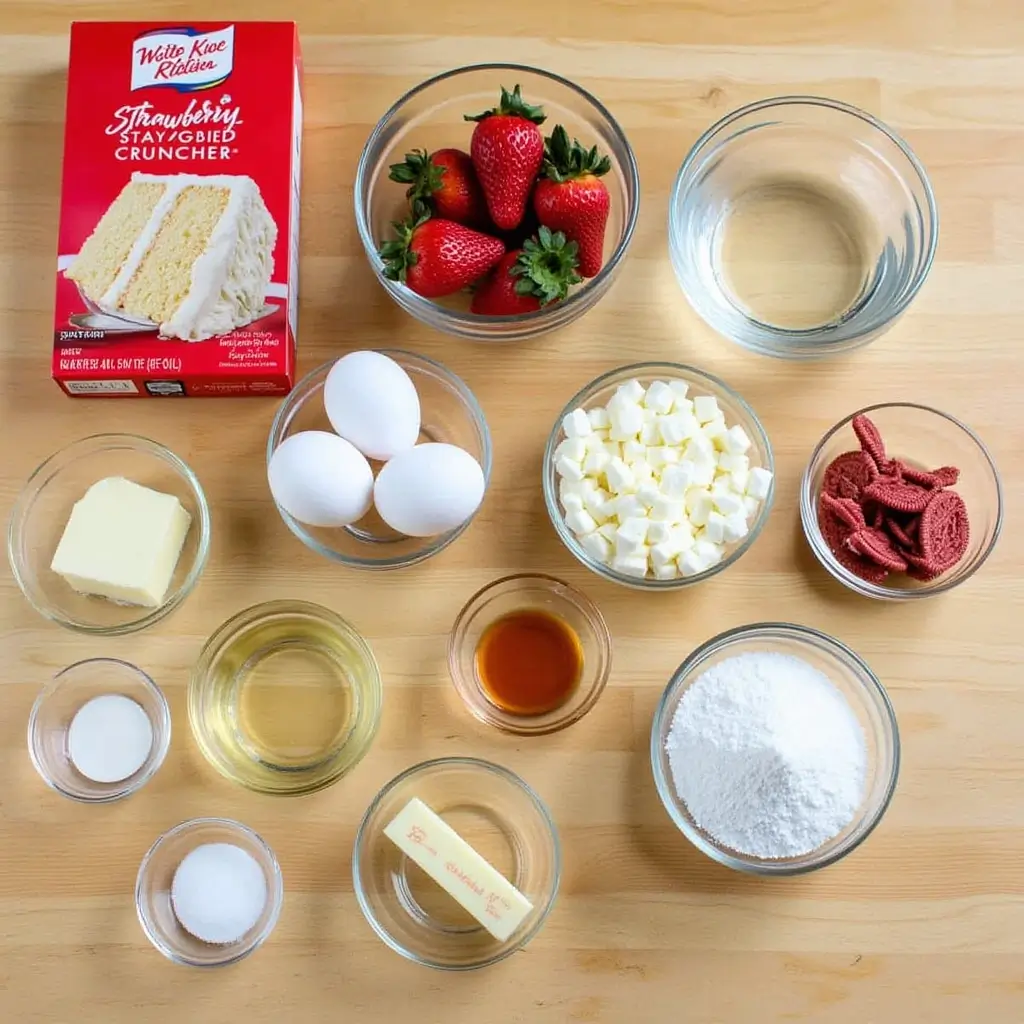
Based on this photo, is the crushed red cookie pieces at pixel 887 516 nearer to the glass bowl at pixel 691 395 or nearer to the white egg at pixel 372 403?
the glass bowl at pixel 691 395

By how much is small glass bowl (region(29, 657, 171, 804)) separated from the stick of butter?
32 cm

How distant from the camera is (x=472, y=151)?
4.41 ft

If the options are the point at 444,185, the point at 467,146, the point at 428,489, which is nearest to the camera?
the point at 428,489

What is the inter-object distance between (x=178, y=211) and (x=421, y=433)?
41cm

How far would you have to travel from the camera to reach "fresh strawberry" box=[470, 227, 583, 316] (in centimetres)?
131

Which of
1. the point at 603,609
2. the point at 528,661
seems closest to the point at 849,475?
the point at 603,609

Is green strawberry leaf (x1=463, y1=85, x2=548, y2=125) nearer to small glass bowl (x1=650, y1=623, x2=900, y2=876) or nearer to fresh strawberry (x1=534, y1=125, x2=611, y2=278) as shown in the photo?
fresh strawberry (x1=534, y1=125, x2=611, y2=278)

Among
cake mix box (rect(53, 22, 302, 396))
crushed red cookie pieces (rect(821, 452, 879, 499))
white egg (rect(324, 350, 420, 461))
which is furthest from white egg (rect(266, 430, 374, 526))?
crushed red cookie pieces (rect(821, 452, 879, 499))

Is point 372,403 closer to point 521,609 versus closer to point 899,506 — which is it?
point 521,609

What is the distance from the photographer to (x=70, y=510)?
142 cm

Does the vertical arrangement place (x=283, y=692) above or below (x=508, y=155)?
below

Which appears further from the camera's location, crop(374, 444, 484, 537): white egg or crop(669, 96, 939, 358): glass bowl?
crop(669, 96, 939, 358): glass bowl

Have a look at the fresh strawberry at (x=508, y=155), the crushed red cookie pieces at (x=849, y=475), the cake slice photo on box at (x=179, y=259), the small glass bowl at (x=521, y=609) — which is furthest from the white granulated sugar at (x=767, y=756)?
the cake slice photo on box at (x=179, y=259)


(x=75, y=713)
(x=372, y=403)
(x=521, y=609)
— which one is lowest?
(x=75, y=713)
